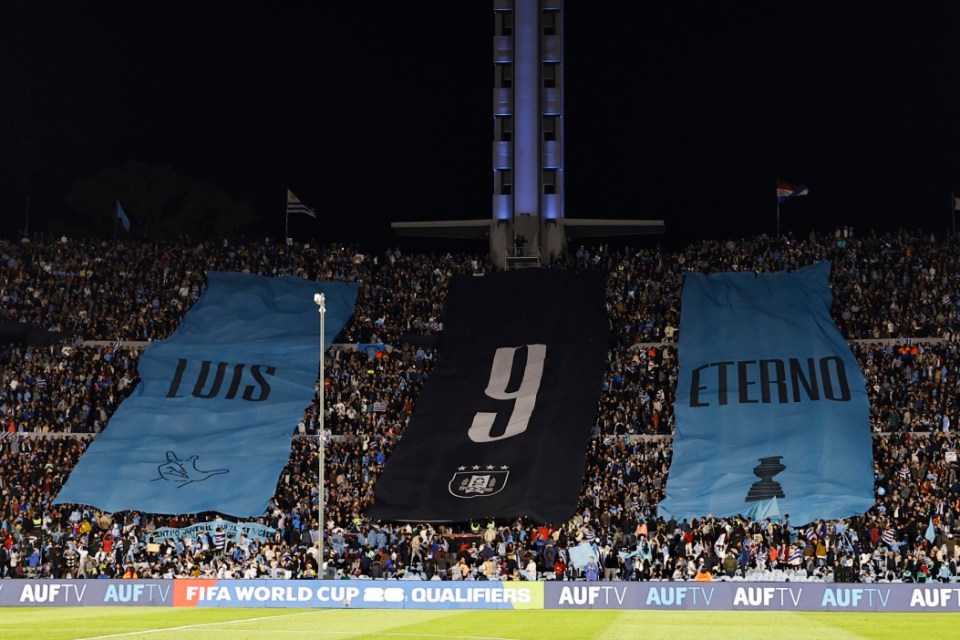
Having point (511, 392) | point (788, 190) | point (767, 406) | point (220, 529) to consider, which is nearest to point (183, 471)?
point (220, 529)

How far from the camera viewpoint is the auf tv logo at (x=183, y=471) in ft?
169

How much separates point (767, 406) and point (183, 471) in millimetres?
23352

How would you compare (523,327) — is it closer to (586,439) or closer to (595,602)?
(586,439)

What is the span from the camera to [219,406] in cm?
5591

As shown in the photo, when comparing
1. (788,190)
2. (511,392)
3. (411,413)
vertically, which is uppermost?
(788,190)

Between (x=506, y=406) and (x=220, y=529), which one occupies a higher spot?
(x=506, y=406)

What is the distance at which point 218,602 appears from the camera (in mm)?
36219

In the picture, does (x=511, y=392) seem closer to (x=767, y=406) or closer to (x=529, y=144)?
(x=767, y=406)

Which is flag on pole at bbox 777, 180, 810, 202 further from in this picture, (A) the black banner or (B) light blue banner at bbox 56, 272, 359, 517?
(B) light blue banner at bbox 56, 272, 359, 517

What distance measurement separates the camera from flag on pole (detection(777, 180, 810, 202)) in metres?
63.8

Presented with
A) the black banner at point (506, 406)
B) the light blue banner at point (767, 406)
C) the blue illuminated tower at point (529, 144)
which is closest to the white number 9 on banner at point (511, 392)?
the black banner at point (506, 406)

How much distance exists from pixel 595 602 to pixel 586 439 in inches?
652

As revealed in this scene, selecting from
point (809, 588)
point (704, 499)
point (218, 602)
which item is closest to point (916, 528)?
point (704, 499)

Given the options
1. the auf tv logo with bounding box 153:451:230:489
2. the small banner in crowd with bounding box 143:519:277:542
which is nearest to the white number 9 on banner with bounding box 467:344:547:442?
the small banner in crowd with bounding box 143:519:277:542
